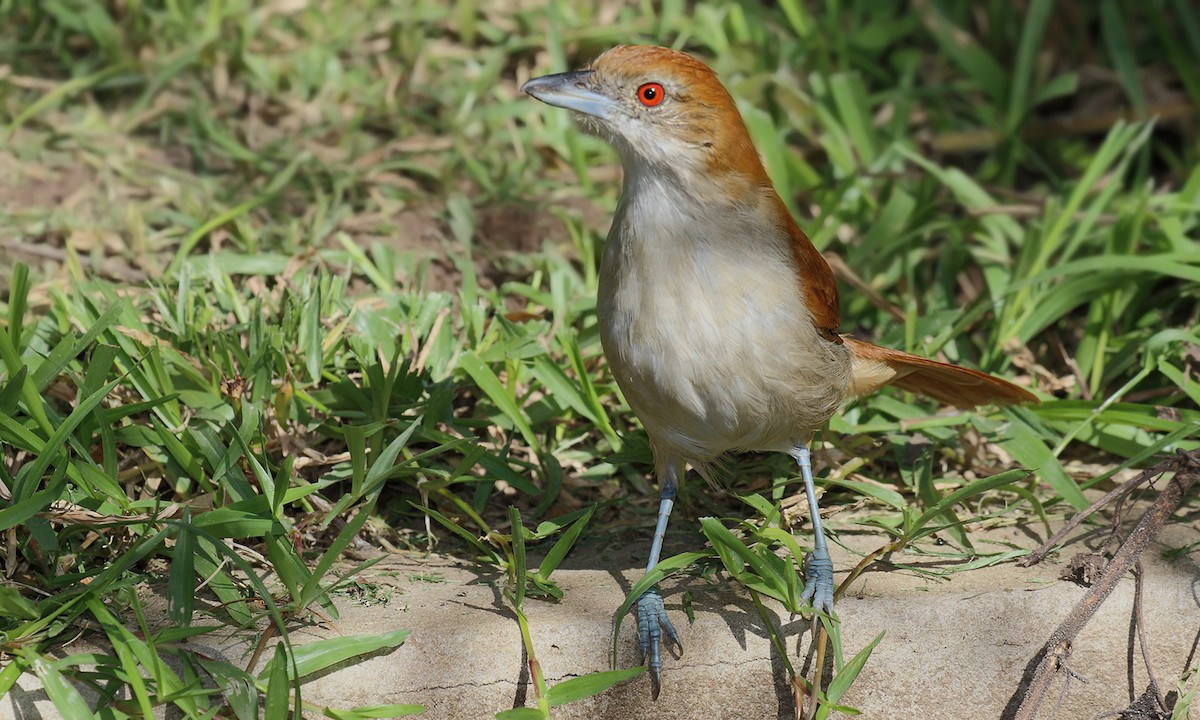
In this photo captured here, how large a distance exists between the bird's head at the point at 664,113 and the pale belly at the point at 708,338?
24 centimetres

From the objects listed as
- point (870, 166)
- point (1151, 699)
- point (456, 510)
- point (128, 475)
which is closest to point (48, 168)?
point (128, 475)

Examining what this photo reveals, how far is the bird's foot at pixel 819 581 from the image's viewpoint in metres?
3.14

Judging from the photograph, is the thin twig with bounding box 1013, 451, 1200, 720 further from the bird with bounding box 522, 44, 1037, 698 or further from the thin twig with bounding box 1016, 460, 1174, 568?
the bird with bounding box 522, 44, 1037, 698

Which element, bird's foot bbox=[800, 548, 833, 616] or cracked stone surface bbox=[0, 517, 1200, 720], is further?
bird's foot bbox=[800, 548, 833, 616]

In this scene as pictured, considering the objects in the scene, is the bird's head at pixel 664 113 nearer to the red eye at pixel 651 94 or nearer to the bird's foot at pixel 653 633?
the red eye at pixel 651 94

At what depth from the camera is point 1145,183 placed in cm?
538

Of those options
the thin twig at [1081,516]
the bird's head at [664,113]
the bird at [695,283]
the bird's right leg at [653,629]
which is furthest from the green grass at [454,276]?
the bird's head at [664,113]

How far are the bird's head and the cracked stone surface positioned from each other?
3.82 feet

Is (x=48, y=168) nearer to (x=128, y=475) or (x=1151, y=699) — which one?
(x=128, y=475)

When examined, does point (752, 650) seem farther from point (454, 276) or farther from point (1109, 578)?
point (454, 276)

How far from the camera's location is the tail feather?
3.79m

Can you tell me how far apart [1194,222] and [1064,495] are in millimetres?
→ 1822

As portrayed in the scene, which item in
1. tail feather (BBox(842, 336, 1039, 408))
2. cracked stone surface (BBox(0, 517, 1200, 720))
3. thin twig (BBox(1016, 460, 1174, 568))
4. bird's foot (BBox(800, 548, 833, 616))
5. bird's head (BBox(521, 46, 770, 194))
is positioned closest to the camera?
cracked stone surface (BBox(0, 517, 1200, 720))

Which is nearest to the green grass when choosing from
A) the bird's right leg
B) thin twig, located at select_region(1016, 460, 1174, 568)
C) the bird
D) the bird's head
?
thin twig, located at select_region(1016, 460, 1174, 568)
